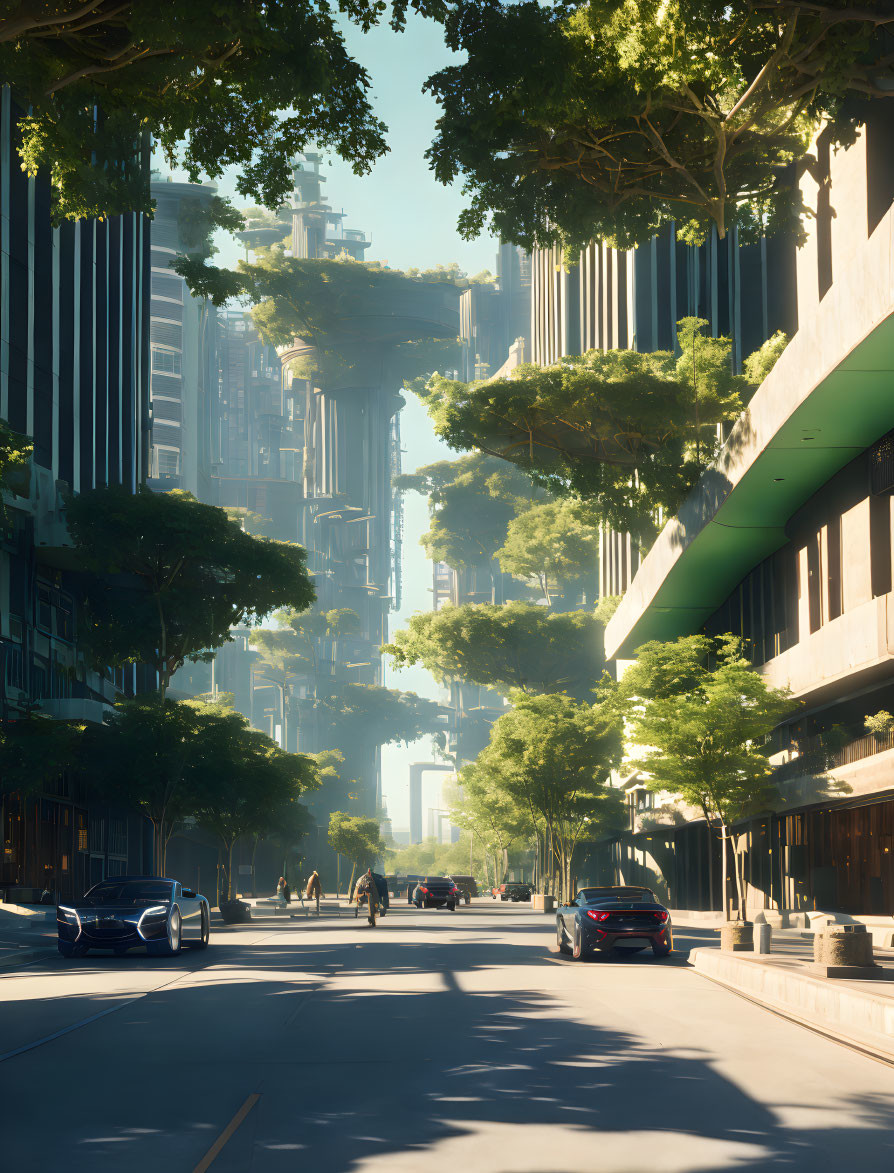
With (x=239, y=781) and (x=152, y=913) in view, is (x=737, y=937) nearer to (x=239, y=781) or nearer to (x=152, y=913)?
(x=152, y=913)

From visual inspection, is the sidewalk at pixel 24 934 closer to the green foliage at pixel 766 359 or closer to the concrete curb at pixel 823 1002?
the concrete curb at pixel 823 1002

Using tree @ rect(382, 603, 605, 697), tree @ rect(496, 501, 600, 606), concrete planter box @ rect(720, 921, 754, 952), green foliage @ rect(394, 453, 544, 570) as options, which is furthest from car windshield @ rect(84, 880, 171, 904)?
green foliage @ rect(394, 453, 544, 570)

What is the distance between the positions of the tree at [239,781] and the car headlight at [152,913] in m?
21.8

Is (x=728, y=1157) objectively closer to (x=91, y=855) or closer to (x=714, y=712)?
(x=714, y=712)

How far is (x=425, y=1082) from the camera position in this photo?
990cm

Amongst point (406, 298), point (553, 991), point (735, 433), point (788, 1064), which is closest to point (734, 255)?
point (735, 433)

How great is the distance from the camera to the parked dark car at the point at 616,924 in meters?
23.4

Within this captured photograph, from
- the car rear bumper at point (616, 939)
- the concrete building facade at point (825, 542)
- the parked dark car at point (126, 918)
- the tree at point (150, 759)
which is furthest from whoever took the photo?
the tree at point (150, 759)

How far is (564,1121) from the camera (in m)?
8.30

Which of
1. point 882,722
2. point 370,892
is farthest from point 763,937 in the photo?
point 370,892

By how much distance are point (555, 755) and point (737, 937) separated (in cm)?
3297

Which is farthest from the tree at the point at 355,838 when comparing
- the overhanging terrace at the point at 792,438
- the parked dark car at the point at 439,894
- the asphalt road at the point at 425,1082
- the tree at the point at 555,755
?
the asphalt road at the point at 425,1082

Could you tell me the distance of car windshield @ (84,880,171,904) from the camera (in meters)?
25.4

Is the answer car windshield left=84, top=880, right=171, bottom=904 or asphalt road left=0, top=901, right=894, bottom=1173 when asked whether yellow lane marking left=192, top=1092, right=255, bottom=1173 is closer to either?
asphalt road left=0, top=901, right=894, bottom=1173
